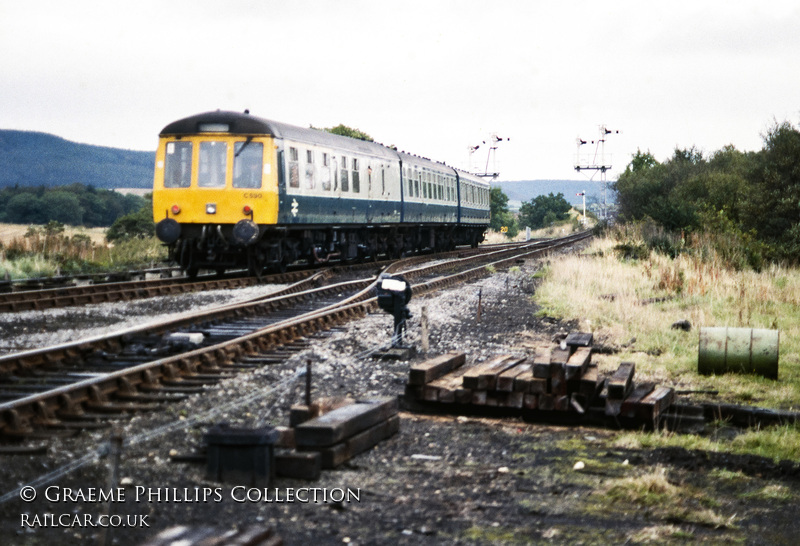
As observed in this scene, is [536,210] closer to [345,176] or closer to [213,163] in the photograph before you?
[345,176]

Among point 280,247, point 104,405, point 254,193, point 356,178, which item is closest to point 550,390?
point 104,405

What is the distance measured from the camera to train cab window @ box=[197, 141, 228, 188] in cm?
1688

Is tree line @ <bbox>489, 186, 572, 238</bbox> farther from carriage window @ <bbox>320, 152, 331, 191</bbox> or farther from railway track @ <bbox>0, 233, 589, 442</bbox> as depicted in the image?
railway track @ <bbox>0, 233, 589, 442</bbox>

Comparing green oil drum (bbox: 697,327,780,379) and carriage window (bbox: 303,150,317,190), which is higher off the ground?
carriage window (bbox: 303,150,317,190)

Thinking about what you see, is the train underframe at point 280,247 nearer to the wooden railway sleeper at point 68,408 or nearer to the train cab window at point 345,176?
the train cab window at point 345,176

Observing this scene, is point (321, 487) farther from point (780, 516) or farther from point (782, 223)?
point (782, 223)

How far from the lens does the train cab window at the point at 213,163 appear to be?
1688cm

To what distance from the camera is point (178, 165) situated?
17.0 m

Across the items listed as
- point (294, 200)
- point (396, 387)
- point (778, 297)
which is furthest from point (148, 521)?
point (294, 200)

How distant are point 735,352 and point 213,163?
11.1 meters

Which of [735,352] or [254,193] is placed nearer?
[735,352]

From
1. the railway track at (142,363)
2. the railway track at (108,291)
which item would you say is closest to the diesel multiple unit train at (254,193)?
the railway track at (108,291)

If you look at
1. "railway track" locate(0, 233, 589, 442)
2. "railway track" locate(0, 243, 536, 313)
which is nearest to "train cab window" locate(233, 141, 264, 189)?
"railway track" locate(0, 243, 536, 313)

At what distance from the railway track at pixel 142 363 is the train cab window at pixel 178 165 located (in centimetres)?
488
